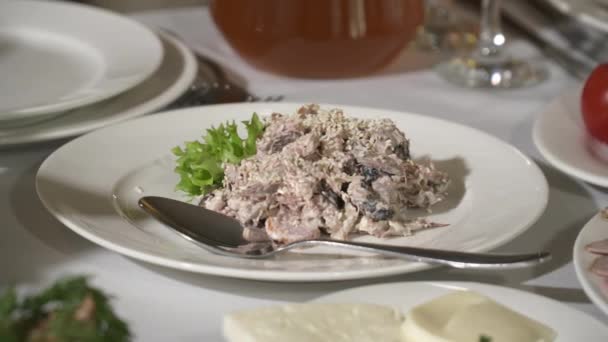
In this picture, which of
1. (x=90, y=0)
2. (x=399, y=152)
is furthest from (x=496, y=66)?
(x=90, y=0)

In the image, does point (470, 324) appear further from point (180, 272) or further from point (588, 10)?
point (588, 10)

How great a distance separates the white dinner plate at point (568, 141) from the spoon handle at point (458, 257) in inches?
13.7

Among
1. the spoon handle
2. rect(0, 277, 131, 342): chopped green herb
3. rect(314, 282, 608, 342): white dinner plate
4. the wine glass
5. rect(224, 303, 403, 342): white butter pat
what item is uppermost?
rect(0, 277, 131, 342): chopped green herb

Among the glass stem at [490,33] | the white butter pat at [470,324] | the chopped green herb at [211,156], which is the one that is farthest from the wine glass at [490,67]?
the white butter pat at [470,324]

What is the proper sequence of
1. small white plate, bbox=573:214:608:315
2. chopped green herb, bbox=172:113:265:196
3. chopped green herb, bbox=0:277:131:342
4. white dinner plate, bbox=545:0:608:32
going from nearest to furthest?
chopped green herb, bbox=0:277:131:342 < small white plate, bbox=573:214:608:315 < chopped green herb, bbox=172:113:265:196 < white dinner plate, bbox=545:0:608:32

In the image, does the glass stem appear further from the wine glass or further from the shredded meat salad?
the shredded meat salad

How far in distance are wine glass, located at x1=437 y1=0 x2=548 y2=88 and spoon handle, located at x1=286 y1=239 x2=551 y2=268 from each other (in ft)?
2.78

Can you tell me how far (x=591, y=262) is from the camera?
2.89 ft

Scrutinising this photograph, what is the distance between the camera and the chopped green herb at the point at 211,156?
1117 millimetres

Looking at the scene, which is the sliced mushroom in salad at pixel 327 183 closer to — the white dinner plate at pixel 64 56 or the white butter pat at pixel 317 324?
the white butter pat at pixel 317 324

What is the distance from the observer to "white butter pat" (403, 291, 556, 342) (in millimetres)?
715

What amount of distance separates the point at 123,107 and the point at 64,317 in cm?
88

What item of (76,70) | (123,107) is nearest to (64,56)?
(76,70)

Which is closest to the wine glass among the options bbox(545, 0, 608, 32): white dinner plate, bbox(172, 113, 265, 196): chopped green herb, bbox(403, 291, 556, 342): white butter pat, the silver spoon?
bbox(545, 0, 608, 32): white dinner plate
